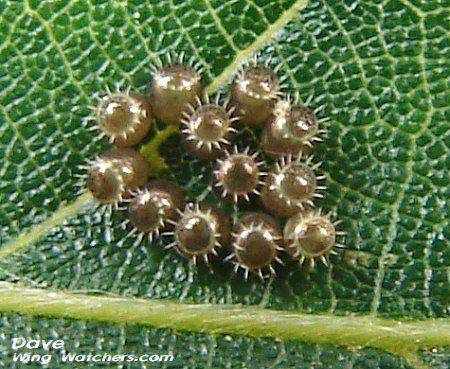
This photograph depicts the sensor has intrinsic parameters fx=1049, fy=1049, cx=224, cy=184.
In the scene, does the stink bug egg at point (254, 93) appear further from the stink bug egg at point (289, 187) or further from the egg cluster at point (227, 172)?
the stink bug egg at point (289, 187)

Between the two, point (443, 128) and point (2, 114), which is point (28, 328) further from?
point (443, 128)

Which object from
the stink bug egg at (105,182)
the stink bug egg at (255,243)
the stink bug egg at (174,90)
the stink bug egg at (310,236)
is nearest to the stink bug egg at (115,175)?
the stink bug egg at (105,182)

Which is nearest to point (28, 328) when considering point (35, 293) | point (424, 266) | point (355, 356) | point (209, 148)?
point (35, 293)

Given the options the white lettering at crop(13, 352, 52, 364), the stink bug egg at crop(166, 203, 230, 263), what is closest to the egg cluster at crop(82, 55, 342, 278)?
the stink bug egg at crop(166, 203, 230, 263)

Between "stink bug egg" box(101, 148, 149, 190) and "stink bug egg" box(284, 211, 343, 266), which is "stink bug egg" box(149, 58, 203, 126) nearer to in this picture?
"stink bug egg" box(101, 148, 149, 190)

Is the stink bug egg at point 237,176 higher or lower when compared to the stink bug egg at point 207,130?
lower
